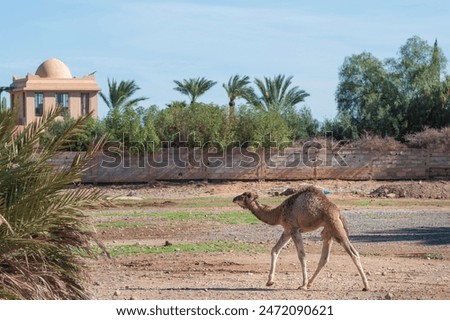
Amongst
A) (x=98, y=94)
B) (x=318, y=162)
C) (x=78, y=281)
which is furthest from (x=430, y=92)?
(x=78, y=281)

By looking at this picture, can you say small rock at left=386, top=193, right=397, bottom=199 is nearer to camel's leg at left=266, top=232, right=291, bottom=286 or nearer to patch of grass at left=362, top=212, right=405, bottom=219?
patch of grass at left=362, top=212, right=405, bottom=219

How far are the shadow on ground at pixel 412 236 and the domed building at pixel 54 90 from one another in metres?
49.8

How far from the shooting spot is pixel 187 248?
22797 millimetres

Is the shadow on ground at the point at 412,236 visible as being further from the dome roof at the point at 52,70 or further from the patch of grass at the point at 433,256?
the dome roof at the point at 52,70

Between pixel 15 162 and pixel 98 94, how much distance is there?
68314 mm

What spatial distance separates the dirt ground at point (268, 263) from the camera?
51.0 ft

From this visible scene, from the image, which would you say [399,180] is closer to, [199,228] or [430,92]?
[430,92]

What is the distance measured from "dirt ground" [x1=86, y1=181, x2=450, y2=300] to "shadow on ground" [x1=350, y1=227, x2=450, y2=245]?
1.0 inches

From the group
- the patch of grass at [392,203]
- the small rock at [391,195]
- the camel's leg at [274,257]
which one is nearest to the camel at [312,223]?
the camel's leg at [274,257]

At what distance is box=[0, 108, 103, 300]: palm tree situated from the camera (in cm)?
1078

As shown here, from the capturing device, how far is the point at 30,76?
77688mm

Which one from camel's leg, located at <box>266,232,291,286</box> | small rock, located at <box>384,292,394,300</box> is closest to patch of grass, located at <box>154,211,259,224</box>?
camel's leg, located at <box>266,232,291,286</box>

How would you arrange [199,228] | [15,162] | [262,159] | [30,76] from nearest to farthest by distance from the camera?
[15,162], [199,228], [262,159], [30,76]

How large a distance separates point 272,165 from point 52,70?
3299 cm
